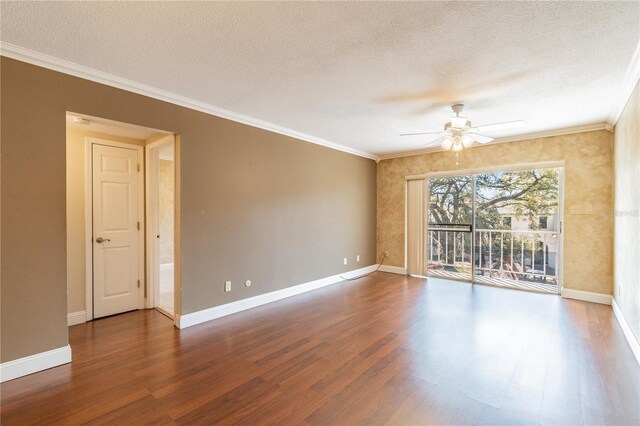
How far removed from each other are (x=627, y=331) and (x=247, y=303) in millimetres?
4213

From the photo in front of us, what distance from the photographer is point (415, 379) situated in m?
2.24

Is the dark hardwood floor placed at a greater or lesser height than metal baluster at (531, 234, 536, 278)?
lesser

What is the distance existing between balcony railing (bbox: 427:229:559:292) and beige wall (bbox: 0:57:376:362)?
147 cm

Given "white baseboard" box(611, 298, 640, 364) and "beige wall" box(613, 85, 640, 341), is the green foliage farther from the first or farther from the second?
"white baseboard" box(611, 298, 640, 364)

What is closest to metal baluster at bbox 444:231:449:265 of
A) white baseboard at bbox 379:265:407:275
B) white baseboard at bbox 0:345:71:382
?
white baseboard at bbox 379:265:407:275

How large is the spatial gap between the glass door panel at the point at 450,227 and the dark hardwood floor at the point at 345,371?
192 centimetres

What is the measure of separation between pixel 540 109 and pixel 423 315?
288 centimetres

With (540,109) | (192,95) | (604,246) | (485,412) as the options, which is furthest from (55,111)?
(604,246)

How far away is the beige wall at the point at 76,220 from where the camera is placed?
3346 millimetres

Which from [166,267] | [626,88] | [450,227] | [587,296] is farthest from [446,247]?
[166,267]

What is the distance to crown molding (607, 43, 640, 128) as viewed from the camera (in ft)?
7.71

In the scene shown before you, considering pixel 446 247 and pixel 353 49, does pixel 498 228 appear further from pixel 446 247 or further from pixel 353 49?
pixel 353 49

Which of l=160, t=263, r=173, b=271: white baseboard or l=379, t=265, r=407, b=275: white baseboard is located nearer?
l=379, t=265, r=407, b=275: white baseboard

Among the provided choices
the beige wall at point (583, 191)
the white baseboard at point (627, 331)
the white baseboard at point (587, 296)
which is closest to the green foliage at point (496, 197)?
the beige wall at point (583, 191)
